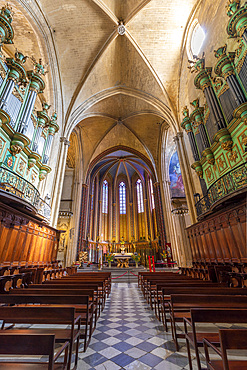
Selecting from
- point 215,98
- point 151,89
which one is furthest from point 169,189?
point 215,98

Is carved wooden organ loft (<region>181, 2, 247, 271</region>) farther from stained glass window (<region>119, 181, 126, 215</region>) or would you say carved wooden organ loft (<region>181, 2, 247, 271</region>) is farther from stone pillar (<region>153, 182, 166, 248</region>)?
stained glass window (<region>119, 181, 126, 215</region>)

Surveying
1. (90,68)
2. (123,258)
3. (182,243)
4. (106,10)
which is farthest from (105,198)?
(106,10)

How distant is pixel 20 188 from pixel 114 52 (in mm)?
11709

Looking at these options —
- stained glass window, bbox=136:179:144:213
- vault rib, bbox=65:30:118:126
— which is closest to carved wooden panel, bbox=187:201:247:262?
vault rib, bbox=65:30:118:126

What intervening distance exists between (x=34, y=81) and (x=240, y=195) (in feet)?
31.6

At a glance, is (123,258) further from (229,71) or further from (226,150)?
(229,71)

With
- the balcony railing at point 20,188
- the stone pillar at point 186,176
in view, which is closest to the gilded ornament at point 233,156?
the stone pillar at point 186,176

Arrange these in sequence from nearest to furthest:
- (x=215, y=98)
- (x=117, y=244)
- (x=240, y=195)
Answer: (x=240, y=195) < (x=215, y=98) < (x=117, y=244)

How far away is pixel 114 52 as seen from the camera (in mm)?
12258

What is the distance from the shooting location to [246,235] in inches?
200

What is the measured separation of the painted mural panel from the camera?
57.4 ft

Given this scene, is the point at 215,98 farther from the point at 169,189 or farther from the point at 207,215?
the point at 169,189

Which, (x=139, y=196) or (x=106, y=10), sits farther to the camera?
(x=139, y=196)

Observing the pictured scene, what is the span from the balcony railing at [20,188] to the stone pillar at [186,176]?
7.91 meters
